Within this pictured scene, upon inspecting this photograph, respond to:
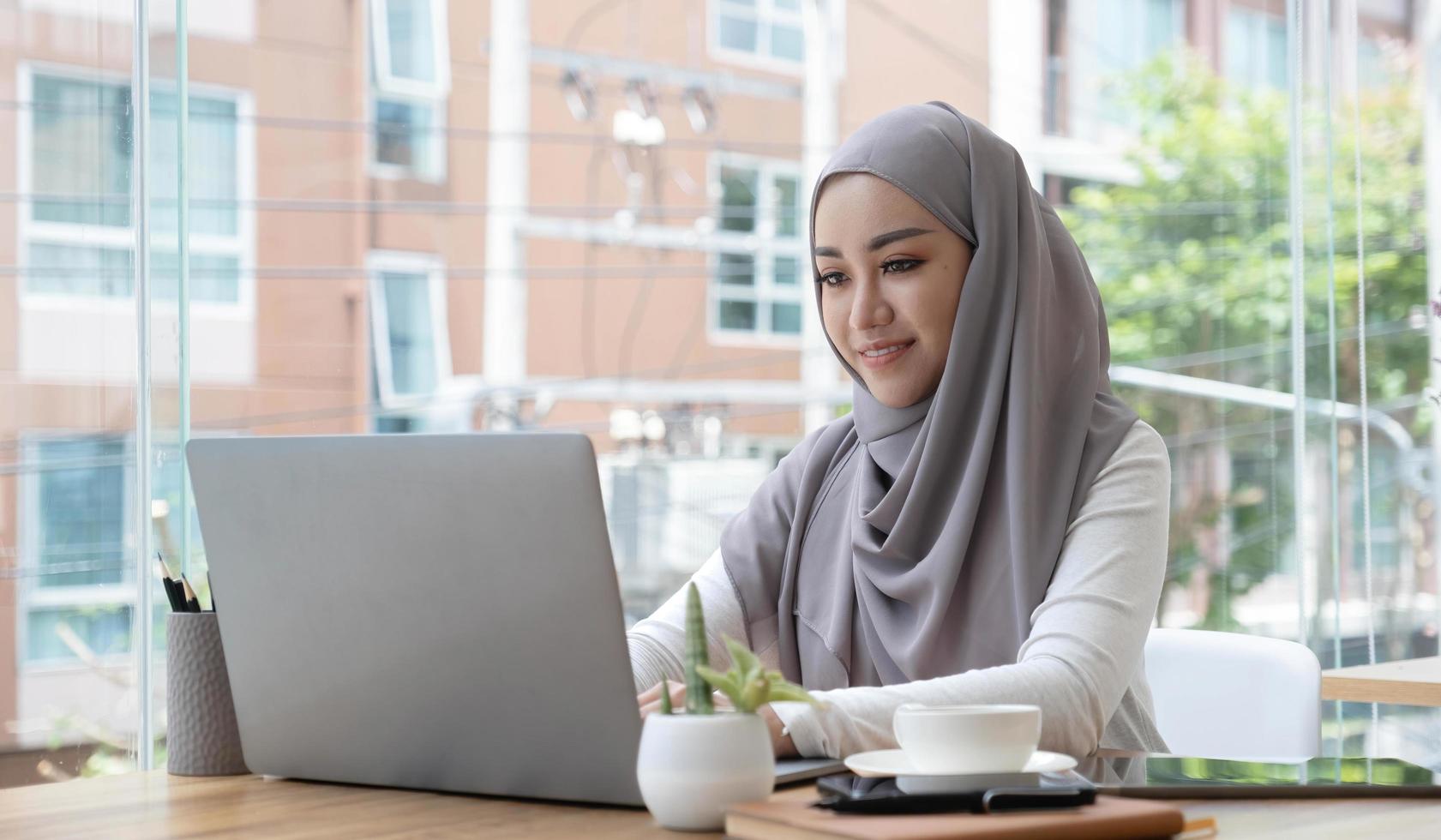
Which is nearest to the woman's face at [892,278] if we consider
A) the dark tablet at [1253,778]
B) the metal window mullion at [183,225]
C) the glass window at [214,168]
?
the dark tablet at [1253,778]

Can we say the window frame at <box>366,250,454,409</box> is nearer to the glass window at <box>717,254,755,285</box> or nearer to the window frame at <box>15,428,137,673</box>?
the glass window at <box>717,254,755,285</box>

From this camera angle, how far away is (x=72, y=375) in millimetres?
2150

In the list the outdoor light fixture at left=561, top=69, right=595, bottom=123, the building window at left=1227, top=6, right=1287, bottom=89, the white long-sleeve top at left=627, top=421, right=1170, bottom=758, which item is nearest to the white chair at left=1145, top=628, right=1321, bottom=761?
the white long-sleeve top at left=627, top=421, right=1170, bottom=758

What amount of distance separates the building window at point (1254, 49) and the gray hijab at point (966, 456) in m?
3.35

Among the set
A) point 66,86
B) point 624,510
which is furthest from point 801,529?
point 624,510

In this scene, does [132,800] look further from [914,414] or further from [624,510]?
[624,510]

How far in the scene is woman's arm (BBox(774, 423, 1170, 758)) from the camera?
1067 mm

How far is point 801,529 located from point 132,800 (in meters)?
0.74

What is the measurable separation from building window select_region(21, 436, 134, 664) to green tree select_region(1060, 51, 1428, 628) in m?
2.36

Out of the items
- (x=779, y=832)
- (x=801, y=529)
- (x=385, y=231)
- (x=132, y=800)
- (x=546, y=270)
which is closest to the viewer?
(x=779, y=832)

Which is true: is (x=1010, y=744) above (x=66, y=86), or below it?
below

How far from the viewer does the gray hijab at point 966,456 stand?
4.53ft

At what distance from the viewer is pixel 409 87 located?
4.96 metres

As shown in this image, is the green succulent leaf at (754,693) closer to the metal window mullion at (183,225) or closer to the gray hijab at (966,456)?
the gray hijab at (966,456)
